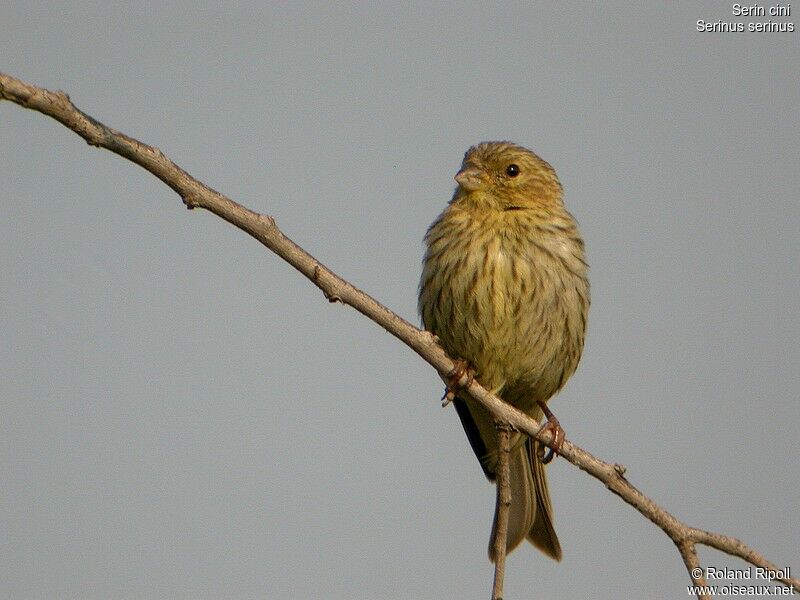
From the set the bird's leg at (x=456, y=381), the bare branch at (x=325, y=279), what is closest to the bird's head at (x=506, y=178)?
the bird's leg at (x=456, y=381)

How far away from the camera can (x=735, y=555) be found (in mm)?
4086

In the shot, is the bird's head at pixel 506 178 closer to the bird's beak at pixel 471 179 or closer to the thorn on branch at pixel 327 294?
the bird's beak at pixel 471 179

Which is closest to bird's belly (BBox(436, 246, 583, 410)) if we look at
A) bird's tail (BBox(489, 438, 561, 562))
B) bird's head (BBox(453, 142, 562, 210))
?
bird's head (BBox(453, 142, 562, 210))

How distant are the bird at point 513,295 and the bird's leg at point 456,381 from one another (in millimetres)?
165

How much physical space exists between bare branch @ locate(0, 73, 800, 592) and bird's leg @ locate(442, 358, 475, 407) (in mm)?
260

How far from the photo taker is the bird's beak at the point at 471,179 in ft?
20.8

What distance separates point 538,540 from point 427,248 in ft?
6.28

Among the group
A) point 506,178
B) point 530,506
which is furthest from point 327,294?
point 530,506

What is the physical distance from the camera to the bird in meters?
5.91

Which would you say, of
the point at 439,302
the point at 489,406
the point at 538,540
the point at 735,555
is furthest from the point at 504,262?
the point at 735,555

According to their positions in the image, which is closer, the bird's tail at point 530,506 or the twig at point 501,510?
the twig at point 501,510

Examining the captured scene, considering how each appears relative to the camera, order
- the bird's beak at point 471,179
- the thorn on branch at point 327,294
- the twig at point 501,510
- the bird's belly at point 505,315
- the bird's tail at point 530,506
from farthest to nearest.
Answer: the bird's tail at point 530,506, the bird's beak at point 471,179, the bird's belly at point 505,315, the twig at point 501,510, the thorn on branch at point 327,294

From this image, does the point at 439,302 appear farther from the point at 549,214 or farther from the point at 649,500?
the point at 649,500

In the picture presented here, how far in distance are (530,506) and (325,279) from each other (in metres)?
3.17
